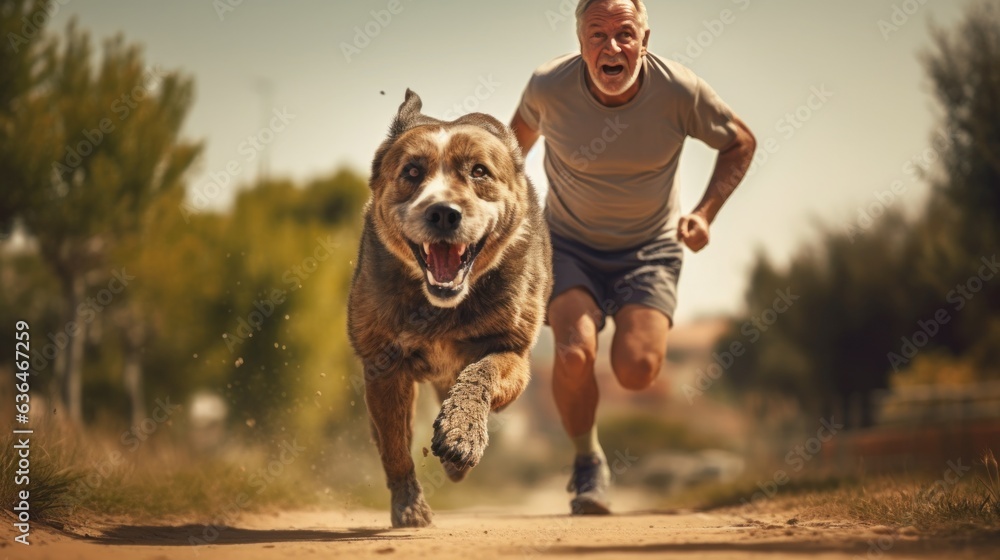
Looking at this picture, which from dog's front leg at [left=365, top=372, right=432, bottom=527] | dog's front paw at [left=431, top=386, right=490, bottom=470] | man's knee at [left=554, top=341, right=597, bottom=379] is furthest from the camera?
man's knee at [left=554, top=341, right=597, bottom=379]

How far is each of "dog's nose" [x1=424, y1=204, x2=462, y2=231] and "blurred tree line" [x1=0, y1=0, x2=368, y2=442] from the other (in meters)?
4.09

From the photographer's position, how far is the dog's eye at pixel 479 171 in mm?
5973

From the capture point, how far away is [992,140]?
53.5ft

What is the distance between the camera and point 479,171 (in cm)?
599

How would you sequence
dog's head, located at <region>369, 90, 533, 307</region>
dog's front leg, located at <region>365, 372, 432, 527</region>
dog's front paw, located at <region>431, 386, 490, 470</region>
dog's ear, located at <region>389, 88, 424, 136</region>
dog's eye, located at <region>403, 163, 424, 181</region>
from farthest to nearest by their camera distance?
1. dog's ear, located at <region>389, 88, 424, 136</region>
2. dog's front leg, located at <region>365, 372, 432, 527</region>
3. dog's eye, located at <region>403, 163, 424, 181</region>
4. dog's head, located at <region>369, 90, 533, 307</region>
5. dog's front paw, located at <region>431, 386, 490, 470</region>

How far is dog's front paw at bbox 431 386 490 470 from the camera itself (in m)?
5.30

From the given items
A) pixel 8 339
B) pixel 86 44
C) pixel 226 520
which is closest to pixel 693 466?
pixel 8 339

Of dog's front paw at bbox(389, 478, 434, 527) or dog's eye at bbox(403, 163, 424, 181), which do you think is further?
dog's front paw at bbox(389, 478, 434, 527)

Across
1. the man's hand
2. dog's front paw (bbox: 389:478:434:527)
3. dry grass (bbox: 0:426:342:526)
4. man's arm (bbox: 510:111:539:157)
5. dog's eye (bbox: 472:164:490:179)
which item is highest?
man's arm (bbox: 510:111:539:157)

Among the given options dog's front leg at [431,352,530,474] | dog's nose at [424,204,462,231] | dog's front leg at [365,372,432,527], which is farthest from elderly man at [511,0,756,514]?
dog's nose at [424,204,462,231]

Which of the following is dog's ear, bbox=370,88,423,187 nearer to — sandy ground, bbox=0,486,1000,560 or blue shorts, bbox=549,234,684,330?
blue shorts, bbox=549,234,684,330

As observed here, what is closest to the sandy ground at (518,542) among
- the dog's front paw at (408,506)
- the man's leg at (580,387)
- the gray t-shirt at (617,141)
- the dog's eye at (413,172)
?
the dog's front paw at (408,506)

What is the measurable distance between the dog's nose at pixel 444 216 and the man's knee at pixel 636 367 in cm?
232

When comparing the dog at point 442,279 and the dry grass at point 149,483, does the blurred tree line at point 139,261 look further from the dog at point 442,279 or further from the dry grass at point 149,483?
the dog at point 442,279
